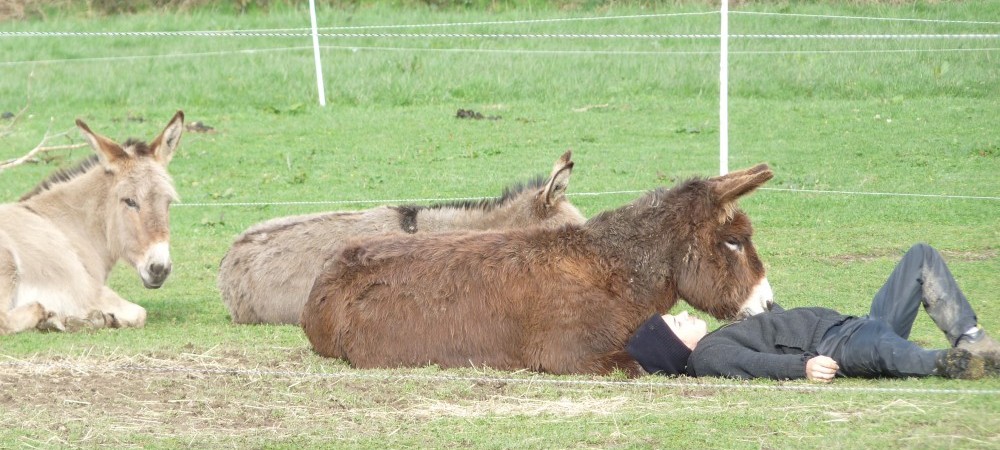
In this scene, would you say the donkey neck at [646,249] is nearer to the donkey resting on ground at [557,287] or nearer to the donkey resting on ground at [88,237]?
the donkey resting on ground at [557,287]

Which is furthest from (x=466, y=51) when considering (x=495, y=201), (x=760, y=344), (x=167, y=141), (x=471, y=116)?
(x=760, y=344)

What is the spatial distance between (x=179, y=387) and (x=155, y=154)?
12.2 feet

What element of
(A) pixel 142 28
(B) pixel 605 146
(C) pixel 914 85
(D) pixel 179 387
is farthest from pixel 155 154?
(A) pixel 142 28

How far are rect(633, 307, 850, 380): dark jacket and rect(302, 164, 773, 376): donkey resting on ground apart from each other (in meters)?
0.28

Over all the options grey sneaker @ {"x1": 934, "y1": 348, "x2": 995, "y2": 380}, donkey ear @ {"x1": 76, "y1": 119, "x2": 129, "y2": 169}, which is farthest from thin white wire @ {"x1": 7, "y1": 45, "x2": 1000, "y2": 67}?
grey sneaker @ {"x1": 934, "y1": 348, "x2": 995, "y2": 380}

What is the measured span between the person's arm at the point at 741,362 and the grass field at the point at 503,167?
0.09m

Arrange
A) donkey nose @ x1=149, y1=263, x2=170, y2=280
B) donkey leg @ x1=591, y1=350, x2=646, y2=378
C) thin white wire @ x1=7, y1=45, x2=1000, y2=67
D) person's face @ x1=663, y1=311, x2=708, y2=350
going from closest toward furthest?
donkey leg @ x1=591, y1=350, x2=646, y2=378, person's face @ x1=663, y1=311, x2=708, y2=350, donkey nose @ x1=149, y1=263, x2=170, y2=280, thin white wire @ x1=7, y1=45, x2=1000, y2=67

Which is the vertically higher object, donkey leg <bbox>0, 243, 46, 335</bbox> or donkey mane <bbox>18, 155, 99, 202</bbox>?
donkey mane <bbox>18, 155, 99, 202</bbox>

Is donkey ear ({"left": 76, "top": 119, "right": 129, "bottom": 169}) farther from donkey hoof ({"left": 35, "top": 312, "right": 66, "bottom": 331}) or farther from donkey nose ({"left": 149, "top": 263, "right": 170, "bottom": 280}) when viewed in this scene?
donkey hoof ({"left": 35, "top": 312, "right": 66, "bottom": 331})

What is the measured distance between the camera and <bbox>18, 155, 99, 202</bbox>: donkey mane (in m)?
9.87

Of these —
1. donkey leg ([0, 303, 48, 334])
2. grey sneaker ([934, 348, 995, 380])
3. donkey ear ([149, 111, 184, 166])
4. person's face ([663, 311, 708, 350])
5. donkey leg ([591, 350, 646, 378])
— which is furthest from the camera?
donkey ear ([149, 111, 184, 166])

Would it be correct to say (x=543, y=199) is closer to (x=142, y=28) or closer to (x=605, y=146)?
(x=605, y=146)

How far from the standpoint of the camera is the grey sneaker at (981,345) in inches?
228

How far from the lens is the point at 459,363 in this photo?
6742 mm
